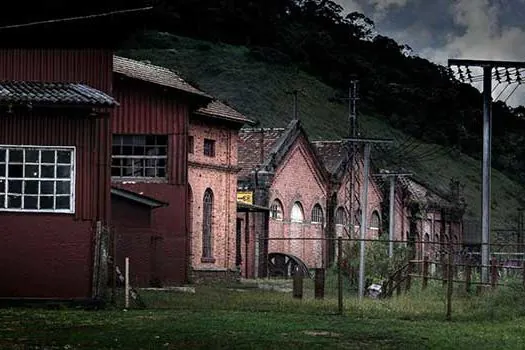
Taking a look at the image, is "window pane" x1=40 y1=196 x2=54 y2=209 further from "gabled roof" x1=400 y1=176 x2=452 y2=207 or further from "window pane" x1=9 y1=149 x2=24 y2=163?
"gabled roof" x1=400 y1=176 x2=452 y2=207

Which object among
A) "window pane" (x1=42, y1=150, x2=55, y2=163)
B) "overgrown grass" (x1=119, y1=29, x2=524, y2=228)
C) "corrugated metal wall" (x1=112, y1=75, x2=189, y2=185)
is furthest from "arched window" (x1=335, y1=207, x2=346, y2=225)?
"window pane" (x1=42, y1=150, x2=55, y2=163)

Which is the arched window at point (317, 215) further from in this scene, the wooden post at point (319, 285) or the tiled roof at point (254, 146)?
the wooden post at point (319, 285)

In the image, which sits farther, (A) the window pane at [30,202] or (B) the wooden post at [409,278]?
(B) the wooden post at [409,278]

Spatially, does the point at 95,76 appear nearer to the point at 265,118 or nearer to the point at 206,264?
the point at 206,264

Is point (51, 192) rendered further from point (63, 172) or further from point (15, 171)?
point (15, 171)

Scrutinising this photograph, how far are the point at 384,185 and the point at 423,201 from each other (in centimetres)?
769

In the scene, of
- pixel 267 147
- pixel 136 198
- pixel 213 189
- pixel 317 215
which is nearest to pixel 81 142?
pixel 136 198

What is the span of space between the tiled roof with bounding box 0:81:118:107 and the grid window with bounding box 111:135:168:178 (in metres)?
13.6

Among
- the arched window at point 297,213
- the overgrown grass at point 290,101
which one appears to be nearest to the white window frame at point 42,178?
the arched window at point 297,213

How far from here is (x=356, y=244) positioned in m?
48.1

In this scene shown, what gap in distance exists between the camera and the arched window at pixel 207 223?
150 feet

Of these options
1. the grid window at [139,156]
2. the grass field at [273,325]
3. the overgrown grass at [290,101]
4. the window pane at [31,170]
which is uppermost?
the overgrown grass at [290,101]

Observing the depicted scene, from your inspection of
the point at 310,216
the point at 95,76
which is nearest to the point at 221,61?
the point at 310,216

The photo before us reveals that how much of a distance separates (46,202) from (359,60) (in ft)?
365
